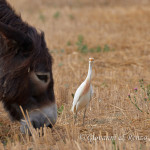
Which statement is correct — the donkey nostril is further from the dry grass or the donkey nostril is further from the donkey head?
the dry grass

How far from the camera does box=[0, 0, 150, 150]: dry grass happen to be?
460 cm

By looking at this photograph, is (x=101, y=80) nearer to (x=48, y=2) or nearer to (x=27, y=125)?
(x=27, y=125)

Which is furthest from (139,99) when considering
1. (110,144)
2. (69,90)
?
(110,144)

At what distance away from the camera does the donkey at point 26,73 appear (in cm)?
429

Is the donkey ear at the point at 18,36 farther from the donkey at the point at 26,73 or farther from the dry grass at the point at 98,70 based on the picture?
the dry grass at the point at 98,70

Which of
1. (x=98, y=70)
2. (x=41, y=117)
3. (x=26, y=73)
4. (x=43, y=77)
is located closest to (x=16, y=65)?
(x=26, y=73)

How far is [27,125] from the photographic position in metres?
4.51

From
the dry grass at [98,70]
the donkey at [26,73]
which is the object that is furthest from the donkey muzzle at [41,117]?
the dry grass at [98,70]

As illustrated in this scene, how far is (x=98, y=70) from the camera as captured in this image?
9688 millimetres

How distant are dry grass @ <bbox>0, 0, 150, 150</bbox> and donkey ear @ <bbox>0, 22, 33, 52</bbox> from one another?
75cm

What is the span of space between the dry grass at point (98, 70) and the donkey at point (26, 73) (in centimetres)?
29

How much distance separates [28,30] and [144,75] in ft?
16.9

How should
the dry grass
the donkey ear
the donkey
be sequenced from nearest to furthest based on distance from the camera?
the donkey ear < the donkey < the dry grass

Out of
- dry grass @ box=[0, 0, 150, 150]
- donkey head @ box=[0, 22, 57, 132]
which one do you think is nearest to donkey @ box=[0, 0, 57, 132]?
donkey head @ box=[0, 22, 57, 132]
